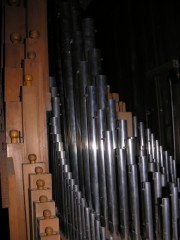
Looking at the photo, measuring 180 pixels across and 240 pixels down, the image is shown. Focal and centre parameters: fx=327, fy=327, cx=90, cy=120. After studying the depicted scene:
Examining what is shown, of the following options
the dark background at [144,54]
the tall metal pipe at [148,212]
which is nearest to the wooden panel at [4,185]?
the tall metal pipe at [148,212]

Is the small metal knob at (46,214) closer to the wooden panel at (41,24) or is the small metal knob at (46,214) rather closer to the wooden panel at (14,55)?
the wooden panel at (41,24)

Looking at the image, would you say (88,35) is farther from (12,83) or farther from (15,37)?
(12,83)

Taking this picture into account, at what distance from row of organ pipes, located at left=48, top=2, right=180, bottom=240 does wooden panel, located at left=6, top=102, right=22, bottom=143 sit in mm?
256

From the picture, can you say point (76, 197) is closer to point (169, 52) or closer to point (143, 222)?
point (143, 222)

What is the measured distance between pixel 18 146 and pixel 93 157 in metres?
0.49

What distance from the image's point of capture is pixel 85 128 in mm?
2209

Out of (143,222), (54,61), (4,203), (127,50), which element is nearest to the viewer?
(4,203)

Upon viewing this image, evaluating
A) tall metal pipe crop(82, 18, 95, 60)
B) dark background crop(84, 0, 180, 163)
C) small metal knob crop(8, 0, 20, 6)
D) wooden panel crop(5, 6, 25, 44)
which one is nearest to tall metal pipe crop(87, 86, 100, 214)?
tall metal pipe crop(82, 18, 95, 60)

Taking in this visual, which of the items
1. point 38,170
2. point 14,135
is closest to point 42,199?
point 38,170

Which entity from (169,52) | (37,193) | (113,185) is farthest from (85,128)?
(169,52)

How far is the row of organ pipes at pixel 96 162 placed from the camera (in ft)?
6.21

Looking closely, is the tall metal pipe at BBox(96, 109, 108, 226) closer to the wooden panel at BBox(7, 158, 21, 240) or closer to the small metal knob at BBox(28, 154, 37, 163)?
the small metal knob at BBox(28, 154, 37, 163)

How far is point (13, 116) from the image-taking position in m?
2.04

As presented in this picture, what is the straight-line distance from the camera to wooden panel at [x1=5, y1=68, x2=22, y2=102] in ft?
6.73
